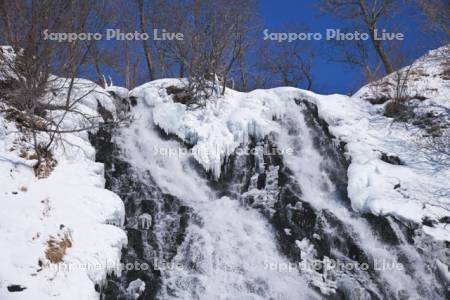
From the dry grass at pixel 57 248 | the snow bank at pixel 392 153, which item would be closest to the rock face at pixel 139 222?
the dry grass at pixel 57 248

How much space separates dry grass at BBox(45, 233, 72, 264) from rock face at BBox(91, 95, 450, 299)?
31.7 inches

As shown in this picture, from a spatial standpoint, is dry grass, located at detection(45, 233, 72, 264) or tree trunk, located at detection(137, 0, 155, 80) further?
tree trunk, located at detection(137, 0, 155, 80)

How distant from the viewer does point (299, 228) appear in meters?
7.43

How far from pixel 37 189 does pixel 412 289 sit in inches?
246

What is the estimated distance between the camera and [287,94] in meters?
10.6

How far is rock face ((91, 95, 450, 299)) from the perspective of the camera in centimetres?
634

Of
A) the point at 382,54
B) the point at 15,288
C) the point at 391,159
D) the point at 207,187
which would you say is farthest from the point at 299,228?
the point at 382,54

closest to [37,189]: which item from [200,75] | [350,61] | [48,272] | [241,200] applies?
[48,272]

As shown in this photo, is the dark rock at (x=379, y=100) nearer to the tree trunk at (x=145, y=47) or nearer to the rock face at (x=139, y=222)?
the rock face at (x=139, y=222)

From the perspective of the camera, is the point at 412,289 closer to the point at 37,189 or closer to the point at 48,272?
the point at 48,272

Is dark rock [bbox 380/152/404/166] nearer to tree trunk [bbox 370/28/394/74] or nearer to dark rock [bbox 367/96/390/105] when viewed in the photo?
dark rock [bbox 367/96/390/105]

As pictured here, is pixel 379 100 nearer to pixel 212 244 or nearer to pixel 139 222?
pixel 212 244

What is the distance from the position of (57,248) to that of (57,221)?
1.92ft

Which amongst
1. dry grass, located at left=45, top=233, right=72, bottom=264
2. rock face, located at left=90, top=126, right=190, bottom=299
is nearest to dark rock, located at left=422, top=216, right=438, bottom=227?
rock face, located at left=90, top=126, right=190, bottom=299
